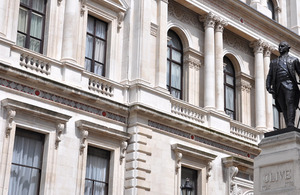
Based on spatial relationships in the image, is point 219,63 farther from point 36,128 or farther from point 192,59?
point 36,128

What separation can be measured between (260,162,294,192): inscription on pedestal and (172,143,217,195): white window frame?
880cm

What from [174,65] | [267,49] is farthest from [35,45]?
[267,49]

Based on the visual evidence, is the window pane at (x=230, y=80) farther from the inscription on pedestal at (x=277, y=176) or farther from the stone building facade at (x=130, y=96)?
the inscription on pedestal at (x=277, y=176)

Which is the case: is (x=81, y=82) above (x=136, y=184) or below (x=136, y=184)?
above

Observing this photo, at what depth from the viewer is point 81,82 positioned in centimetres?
2069

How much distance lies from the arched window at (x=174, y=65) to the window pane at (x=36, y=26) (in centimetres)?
679

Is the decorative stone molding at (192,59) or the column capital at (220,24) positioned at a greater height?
the column capital at (220,24)

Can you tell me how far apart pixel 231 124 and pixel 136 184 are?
284 inches

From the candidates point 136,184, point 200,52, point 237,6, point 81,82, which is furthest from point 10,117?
point 237,6

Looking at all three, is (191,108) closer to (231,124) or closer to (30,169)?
(231,124)

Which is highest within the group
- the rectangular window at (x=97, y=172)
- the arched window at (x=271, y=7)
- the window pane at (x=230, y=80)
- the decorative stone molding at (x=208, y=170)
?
the arched window at (x=271, y=7)

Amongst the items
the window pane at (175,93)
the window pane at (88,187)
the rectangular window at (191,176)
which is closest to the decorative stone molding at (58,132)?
the window pane at (88,187)

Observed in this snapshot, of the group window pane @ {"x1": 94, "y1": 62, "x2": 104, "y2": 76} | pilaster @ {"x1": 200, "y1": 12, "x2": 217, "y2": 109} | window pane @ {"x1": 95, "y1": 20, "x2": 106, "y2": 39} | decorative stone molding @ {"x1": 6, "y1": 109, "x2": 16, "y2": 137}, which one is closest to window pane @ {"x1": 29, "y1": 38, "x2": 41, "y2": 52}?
window pane @ {"x1": 94, "y1": 62, "x2": 104, "y2": 76}

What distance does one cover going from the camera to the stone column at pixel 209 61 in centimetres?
2569
